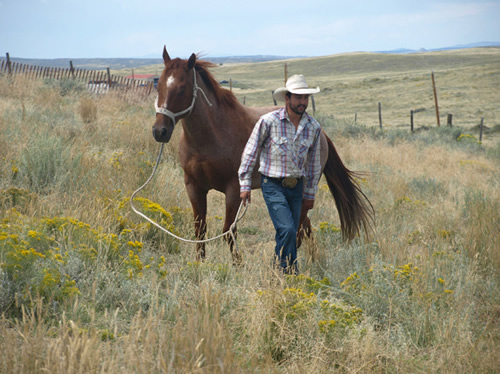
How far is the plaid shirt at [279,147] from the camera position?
4.39 meters

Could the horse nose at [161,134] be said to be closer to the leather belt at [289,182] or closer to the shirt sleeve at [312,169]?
the leather belt at [289,182]

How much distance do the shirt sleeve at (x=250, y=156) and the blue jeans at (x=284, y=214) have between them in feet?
0.62

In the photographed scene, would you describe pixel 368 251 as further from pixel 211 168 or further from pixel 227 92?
pixel 227 92

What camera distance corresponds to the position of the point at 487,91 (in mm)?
41969

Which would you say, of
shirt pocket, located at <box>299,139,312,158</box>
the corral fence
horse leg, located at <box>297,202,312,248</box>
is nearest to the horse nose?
shirt pocket, located at <box>299,139,312,158</box>

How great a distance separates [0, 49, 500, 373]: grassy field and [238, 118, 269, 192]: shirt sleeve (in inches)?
28.7

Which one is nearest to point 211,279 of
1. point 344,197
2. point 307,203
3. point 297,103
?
point 307,203

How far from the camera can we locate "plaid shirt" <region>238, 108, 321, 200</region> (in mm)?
4391

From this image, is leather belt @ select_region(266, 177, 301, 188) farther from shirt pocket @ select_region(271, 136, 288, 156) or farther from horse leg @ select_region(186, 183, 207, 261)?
horse leg @ select_region(186, 183, 207, 261)

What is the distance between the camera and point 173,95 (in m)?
4.64

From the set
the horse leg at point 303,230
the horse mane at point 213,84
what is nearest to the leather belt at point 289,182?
the horse leg at point 303,230

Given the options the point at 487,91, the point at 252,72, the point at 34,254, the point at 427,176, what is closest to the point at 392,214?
the point at 427,176

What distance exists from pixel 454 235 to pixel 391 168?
4.65m

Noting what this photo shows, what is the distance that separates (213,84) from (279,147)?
48.3 inches
